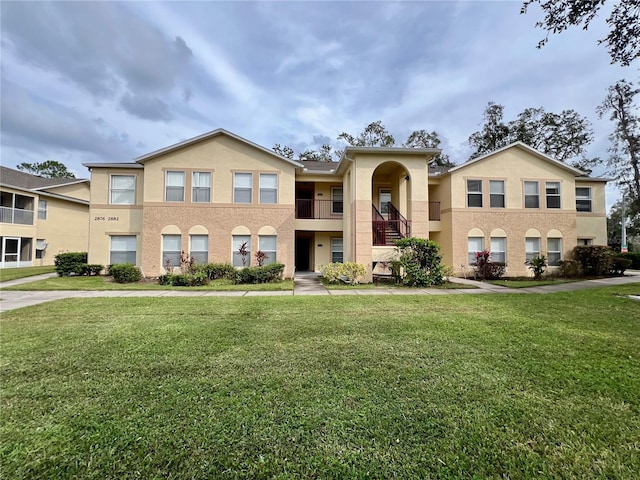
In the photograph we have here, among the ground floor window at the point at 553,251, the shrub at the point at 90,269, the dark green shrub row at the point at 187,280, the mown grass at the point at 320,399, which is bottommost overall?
the mown grass at the point at 320,399

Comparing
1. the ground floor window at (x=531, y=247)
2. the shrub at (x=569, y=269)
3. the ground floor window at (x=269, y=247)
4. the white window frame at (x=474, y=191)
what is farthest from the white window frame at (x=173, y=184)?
the shrub at (x=569, y=269)

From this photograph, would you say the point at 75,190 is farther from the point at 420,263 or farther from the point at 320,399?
the point at 320,399

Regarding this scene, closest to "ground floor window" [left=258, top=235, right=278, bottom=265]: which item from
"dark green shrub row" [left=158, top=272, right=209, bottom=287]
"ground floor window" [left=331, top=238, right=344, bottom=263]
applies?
"dark green shrub row" [left=158, top=272, right=209, bottom=287]

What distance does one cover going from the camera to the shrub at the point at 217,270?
13.4 m

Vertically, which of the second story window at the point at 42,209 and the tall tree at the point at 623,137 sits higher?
the tall tree at the point at 623,137

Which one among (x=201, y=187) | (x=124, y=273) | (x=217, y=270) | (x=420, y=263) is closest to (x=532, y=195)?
(x=420, y=263)

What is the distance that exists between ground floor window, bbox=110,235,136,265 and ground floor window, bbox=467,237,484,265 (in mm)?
17787

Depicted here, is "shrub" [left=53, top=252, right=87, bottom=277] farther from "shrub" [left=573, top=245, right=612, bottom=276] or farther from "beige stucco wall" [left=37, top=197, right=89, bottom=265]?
"shrub" [left=573, top=245, right=612, bottom=276]

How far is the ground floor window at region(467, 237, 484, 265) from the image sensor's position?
15.6 metres

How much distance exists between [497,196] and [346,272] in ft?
33.4

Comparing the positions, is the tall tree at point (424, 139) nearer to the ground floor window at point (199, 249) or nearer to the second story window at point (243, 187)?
the second story window at point (243, 187)

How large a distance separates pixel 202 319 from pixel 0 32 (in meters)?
9.07

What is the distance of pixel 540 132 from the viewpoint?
Result: 27453mm

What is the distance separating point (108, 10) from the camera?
28.9 ft
